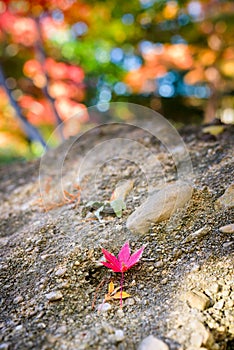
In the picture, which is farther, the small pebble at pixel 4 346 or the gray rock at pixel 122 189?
the gray rock at pixel 122 189

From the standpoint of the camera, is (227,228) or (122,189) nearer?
(227,228)

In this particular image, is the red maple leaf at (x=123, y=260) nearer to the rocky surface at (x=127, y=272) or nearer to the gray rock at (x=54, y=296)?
the rocky surface at (x=127, y=272)

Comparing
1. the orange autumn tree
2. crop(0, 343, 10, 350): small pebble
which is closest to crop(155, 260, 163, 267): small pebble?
crop(0, 343, 10, 350): small pebble

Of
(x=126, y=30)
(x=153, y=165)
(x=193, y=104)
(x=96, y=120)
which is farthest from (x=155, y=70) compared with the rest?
(x=153, y=165)

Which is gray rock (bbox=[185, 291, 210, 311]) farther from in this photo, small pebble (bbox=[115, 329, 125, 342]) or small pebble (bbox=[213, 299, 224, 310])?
small pebble (bbox=[115, 329, 125, 342])

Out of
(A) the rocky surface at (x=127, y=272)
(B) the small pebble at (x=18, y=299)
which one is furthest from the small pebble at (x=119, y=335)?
(B) the small pebble at (x=18, y=299)

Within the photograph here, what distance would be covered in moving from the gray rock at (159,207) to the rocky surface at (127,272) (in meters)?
0.02

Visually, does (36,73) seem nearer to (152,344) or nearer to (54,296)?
(54,296)

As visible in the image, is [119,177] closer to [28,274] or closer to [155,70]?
[28,274]

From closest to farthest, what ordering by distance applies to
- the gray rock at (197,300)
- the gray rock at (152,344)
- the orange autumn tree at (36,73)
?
the gray rock at (152,344)
the gray rock at (197,300)
the orange autumn tree at (36,73)

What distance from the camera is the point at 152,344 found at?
799mm

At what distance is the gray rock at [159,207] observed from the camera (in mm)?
1229

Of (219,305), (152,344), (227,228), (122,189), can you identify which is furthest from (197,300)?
(122,189)

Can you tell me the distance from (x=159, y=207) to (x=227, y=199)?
0.84 feet
